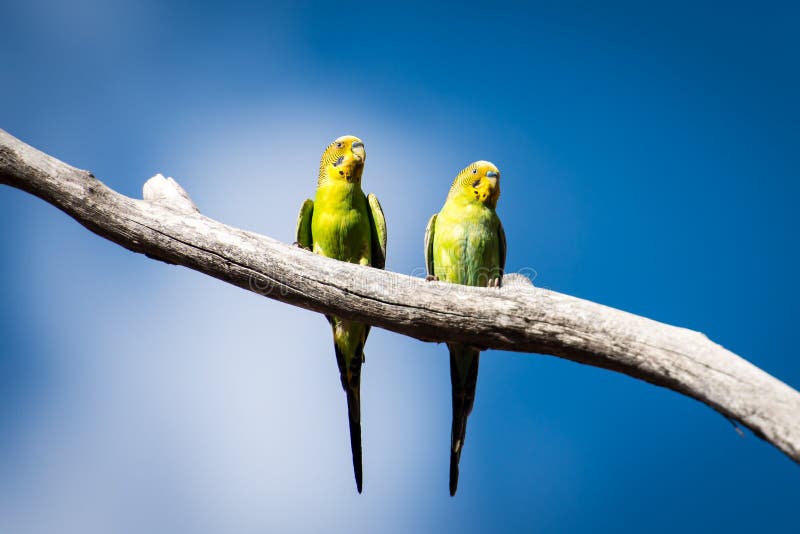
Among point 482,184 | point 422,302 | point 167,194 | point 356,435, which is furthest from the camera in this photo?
point 482,184

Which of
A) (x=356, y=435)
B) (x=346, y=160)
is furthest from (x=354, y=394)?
(x=346, y=160)

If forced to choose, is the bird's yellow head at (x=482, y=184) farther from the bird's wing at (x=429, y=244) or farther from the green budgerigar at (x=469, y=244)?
the bird's wing at (x=429, y=244)

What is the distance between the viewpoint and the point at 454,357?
214 inches

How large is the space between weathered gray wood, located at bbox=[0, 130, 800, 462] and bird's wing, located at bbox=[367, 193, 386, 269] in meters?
1.44

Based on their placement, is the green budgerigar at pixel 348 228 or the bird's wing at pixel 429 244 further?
the bird's wing at pixel 429 244

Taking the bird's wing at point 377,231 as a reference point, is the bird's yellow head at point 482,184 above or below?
above

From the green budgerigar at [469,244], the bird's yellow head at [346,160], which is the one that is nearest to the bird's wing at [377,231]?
the bird's yellow head at [346,160]

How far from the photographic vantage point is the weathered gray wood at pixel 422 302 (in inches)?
137

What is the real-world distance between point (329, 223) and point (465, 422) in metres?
2.06

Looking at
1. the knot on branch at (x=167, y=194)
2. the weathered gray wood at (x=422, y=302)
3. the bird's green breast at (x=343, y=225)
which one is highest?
the bird's green breast at (x=343, y=225)

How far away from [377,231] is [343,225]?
345 mm

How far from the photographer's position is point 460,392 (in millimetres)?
5480

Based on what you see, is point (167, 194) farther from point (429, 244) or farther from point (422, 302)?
point (429, 244)

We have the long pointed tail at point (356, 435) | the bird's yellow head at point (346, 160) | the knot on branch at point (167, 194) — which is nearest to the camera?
the knot on branch at point (167, 194)
